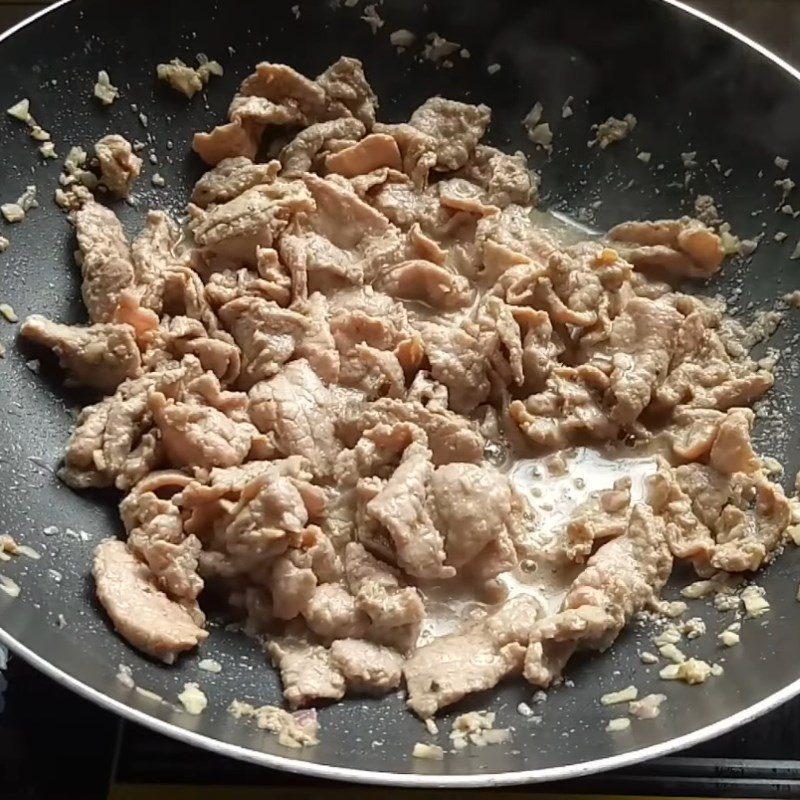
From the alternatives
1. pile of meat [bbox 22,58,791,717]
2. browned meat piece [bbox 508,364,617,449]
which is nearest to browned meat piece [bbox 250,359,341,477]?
pile of meat [bbox 22,58,791,717]

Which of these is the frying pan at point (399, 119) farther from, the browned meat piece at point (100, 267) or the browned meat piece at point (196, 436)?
the browned meat piece at point (196, 436)

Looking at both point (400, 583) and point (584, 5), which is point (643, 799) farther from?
point (584, 5)

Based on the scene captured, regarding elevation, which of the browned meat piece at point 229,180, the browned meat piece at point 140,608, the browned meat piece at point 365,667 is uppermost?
the browned meat piece at point 229,180

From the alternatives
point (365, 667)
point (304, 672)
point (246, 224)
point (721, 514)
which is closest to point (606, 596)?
point (721, 514)

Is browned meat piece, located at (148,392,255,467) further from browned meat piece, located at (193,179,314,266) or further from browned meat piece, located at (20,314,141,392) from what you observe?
browned meat piece, located at (193,179,314,266)

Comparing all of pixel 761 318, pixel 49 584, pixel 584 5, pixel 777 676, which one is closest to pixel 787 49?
pixel 584 5

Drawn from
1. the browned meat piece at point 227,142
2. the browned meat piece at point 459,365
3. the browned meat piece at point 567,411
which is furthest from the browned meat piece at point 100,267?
the browned meat piece at point 567,411
